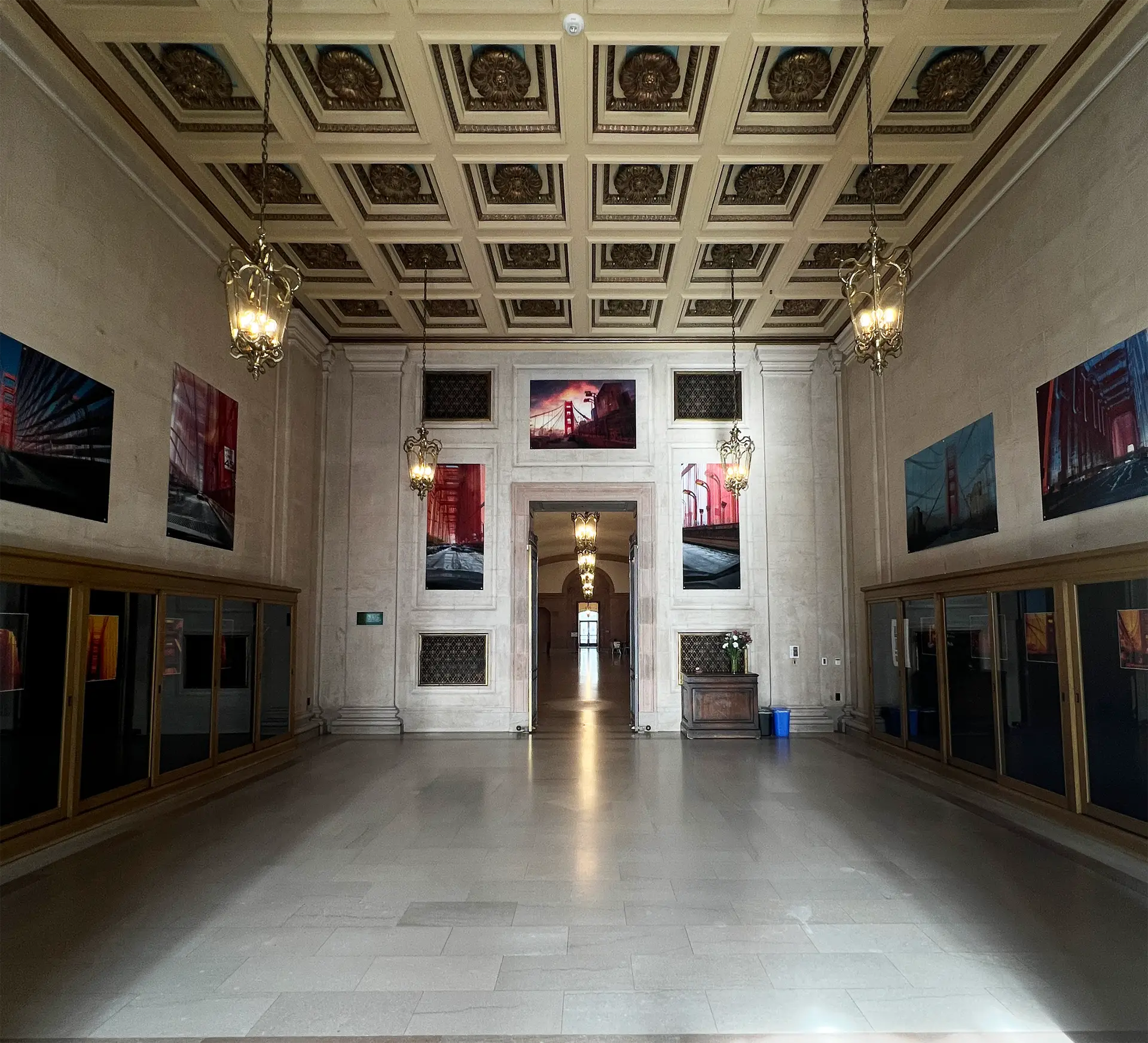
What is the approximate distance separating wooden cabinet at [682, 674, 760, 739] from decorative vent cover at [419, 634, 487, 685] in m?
3.49

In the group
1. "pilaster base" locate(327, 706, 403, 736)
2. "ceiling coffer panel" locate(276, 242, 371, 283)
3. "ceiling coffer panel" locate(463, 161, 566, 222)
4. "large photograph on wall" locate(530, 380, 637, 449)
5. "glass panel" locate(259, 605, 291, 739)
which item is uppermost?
"ceiling coffer panel" locate(463, 161, 566, 222)

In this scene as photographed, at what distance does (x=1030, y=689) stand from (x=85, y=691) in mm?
8209

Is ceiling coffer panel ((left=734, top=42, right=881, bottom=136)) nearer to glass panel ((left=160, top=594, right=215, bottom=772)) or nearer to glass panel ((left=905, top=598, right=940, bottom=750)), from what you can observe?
glass panel ((left=905, top=598, right=940, bottom=750))

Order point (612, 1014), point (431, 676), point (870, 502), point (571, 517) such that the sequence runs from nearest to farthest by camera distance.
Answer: point (612, 1014) → point (870, 502) → point (431, 676) → point (571, 517)

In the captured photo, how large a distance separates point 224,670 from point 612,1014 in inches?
276

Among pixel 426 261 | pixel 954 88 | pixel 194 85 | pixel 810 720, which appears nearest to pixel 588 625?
pixel 810 720

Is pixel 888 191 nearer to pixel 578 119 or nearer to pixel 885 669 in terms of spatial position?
pixel 578 119

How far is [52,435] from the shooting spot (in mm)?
6844

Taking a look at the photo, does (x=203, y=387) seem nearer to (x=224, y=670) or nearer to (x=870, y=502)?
(x=224, y=670)

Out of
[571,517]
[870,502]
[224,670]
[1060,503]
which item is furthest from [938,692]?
[571,517]

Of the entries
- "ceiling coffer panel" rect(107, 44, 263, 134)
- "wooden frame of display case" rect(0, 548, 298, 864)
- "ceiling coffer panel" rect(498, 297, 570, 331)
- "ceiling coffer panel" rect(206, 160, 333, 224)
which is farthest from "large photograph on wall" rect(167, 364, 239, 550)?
"ceiling coffer panel" rect(498, 297, 570, 331)

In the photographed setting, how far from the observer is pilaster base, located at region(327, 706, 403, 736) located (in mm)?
13164

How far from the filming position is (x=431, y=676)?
13586mm

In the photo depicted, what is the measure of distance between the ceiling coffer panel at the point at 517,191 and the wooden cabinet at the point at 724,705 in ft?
23.7
